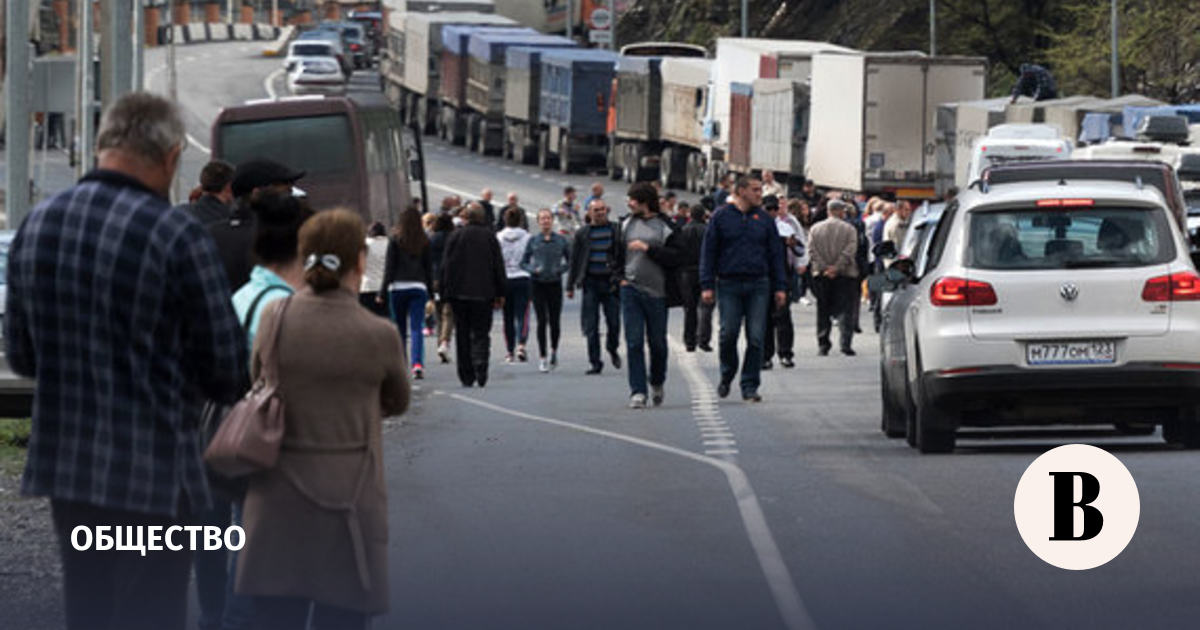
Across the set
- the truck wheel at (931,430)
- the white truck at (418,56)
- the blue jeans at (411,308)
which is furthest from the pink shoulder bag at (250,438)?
the white truck at (418,56)

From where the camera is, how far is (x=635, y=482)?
15.3m

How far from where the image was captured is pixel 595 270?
26000mm

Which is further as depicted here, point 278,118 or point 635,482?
point 278,118

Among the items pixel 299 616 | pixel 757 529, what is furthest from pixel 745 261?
pixel 299 616

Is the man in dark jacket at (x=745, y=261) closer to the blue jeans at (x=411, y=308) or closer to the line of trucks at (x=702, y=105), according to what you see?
the blue jeans at (x=411, y=308)

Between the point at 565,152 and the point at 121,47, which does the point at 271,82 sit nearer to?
the point at 565,152

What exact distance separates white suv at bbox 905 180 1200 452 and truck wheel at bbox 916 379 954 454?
0.17 metres

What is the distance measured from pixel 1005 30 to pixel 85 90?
48.5m

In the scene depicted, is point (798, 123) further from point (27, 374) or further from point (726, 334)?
point (27, 374)

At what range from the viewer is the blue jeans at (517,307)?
29.5m

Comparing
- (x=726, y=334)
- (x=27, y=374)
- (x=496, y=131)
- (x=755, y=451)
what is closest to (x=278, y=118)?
(x=726, y=334)

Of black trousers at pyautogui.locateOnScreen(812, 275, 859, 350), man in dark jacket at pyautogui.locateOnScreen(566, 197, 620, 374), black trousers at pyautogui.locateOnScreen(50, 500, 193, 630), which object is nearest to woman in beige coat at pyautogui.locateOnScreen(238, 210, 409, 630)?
black trousers at pyautogui.locateOnScreen(50, 500, 193, 630)

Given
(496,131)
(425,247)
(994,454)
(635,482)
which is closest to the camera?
(635,482)

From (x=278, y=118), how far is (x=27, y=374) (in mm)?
31774
